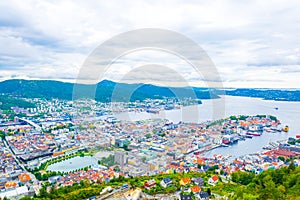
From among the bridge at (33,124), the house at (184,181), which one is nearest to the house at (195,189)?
the house at (184,181)

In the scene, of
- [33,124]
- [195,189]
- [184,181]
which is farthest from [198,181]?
[33,124]

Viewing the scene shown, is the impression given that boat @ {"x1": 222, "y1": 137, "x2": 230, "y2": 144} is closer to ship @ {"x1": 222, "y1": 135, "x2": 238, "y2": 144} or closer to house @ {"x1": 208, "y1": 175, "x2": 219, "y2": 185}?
ship @ {"x1": 222, "y1": 135, "x2": 238, "y2": 144}

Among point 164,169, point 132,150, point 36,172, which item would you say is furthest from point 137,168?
point 36,172

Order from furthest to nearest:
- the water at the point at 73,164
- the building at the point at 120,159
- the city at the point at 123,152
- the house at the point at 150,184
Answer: the water at the point at 73,164 → the building at the point at 120,159 → the city at the point at 123,152 → the house at the point at 150,184

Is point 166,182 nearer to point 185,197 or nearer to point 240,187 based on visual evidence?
point 185,197

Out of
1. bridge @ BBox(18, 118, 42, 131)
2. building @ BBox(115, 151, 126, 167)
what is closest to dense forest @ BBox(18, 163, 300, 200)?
building @ BBox(115, 151, 126, 167)

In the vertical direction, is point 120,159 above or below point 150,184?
below

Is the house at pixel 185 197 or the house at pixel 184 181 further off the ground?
the house at pixel 185 197

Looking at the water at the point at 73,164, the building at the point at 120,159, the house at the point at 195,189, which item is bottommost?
the water at the point at 73,164

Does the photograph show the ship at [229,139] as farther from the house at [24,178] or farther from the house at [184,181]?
the house at [24,178]
